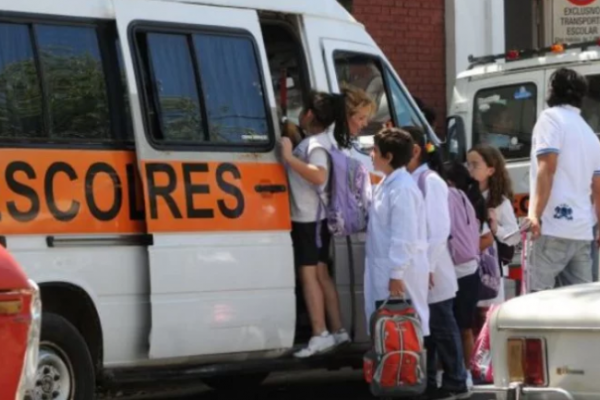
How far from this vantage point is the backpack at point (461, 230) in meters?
10.3

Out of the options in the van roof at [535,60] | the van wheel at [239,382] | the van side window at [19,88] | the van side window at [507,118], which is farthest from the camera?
the van side window at [507,118]

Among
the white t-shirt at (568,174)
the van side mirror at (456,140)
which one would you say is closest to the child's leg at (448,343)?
the white t-shirt at (568,174)

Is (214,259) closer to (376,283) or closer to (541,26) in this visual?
(376,283)

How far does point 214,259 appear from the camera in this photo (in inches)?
364

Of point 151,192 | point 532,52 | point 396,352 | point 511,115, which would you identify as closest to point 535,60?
point 532,52

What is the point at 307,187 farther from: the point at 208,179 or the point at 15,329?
the point at 15,329

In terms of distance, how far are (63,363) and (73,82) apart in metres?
1.59

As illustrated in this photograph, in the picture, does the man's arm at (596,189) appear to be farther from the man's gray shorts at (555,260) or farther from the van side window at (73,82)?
the van side window at (73,82)

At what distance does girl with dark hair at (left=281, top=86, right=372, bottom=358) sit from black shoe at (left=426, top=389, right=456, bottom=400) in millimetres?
682

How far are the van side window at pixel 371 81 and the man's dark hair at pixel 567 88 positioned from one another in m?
1.44

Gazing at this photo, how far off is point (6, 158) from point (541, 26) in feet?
39.5

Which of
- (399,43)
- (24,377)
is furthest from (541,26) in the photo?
(24,377)

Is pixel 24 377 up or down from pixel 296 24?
down

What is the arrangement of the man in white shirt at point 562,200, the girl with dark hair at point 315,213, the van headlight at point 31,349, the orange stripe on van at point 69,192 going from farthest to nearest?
the girl with dark hair at point 315,213 → the man in white shirt at point 562,200 → the orange stripe on van at point 69,192 → the van headlight at point 31,349
